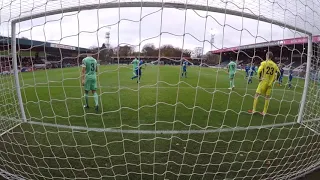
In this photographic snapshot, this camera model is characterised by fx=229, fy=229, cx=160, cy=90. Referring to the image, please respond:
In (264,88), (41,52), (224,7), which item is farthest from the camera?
(264,88)

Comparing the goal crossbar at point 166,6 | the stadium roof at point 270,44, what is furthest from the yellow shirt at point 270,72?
the goal crossbar at point 166,6

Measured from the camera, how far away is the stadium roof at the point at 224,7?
2596 millimetres

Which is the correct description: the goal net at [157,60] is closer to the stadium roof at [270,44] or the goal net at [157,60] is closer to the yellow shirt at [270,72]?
the stadium roof at [270,44]

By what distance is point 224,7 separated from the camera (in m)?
2.69

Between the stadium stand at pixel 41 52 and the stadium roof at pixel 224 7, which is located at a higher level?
the stadium roof at pixel 224 7

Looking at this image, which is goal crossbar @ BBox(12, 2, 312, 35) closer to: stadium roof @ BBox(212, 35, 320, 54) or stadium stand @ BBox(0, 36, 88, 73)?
stadium roof @ BBox(212, 35, 320, 54)

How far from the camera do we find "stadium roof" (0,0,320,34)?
8.52 feet

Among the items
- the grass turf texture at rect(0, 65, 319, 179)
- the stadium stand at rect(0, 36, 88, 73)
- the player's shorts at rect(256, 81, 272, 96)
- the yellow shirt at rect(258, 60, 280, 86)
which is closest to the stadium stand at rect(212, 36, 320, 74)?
the grass turf texture at rect(0, 65, 319, 179)

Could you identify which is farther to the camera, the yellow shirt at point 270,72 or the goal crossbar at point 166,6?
the yellow shirt at point 270,72

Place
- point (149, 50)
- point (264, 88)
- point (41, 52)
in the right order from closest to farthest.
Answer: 1. point (149, 50)
2. point (41, 52)
3. point (264, 88)

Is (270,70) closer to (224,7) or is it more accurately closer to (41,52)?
(224,7)

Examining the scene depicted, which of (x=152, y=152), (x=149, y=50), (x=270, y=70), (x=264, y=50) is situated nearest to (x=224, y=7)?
(x=264, y=50)

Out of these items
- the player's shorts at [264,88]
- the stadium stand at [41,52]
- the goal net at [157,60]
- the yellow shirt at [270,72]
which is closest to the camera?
the goal net at [157,60]

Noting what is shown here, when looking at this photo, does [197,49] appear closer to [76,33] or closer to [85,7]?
[76,33]
